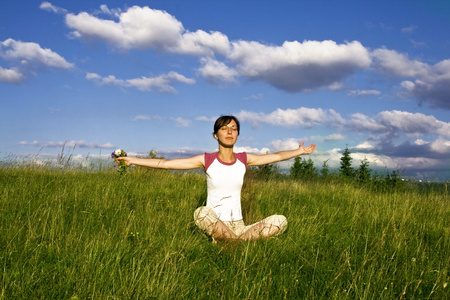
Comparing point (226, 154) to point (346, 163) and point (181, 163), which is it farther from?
point (346, 163)

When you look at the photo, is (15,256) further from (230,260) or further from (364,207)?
(364,207)

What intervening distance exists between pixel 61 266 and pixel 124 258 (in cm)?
56

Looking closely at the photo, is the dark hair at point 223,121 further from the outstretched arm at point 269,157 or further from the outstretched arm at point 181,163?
the outstretched arm at point 269,157

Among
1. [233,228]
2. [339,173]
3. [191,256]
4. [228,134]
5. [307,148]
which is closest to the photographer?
[191,256]

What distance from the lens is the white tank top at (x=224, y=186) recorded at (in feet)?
14.9

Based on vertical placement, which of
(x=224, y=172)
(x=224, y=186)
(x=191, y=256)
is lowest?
(x=191, y=256)

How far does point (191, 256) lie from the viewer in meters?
3.68

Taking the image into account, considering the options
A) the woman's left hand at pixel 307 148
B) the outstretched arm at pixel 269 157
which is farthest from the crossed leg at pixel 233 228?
the woman's left hand at pixel 307 148

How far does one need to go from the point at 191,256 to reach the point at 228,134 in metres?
A: 1.74

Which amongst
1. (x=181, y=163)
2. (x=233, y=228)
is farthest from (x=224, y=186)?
(x=181, y=163)

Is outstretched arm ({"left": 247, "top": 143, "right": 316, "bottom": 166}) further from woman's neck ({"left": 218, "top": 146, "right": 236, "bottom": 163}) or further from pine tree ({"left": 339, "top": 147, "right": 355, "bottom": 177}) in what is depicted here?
pine tree ({"left": 339, "top": 147, "right": 355, "bottom": 177})

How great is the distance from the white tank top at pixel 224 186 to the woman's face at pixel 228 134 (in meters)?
0.28

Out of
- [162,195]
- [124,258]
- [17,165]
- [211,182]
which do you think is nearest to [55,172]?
[17,165]

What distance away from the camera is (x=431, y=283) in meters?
3.45
